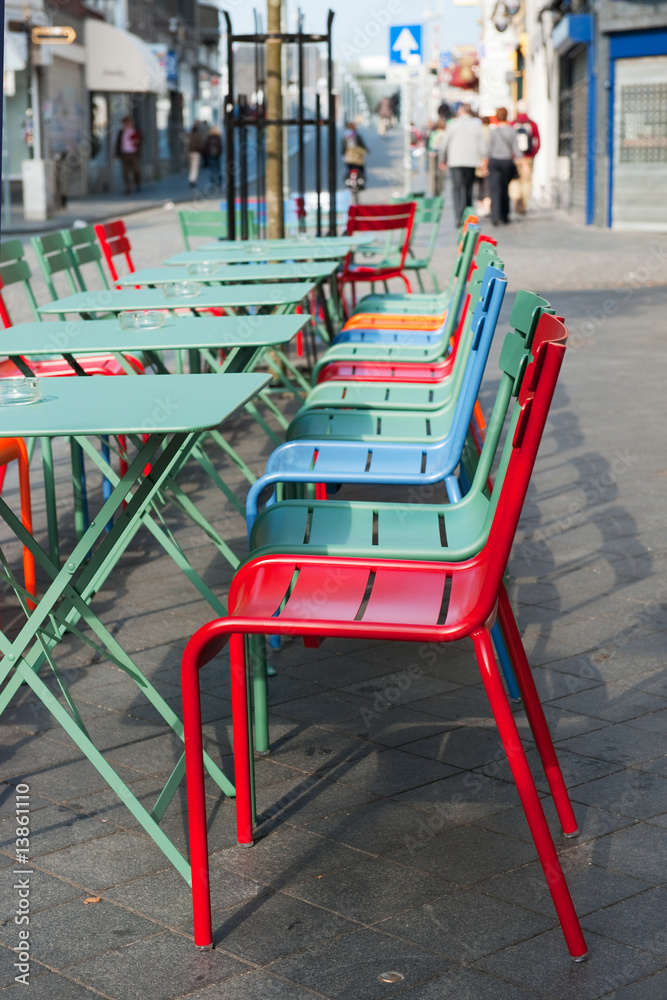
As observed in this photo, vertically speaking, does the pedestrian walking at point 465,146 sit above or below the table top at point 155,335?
above

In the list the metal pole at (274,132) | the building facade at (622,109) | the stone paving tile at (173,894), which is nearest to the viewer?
the stone paving tile at (173,894)

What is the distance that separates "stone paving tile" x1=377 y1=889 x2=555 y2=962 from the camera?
2.34 metres

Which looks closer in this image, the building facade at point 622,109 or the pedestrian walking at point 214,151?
the building facade at point 622,109

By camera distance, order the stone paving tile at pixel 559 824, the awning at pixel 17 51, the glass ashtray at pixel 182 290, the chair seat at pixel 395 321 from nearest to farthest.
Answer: the stone paving tile at pixel 559 824
the glass ashtray at pixel 182 290
the chair seat at pixel 395 321
the awning at pixel 17 51

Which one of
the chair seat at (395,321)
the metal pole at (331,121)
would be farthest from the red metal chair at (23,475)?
the metal pole at (331,121)

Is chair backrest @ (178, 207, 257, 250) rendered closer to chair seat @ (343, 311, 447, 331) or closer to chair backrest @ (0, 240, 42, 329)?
chair seat @ (343, 311, 447, 331)

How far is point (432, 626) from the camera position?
2326 millimetres

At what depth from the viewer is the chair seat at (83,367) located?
16.5ft

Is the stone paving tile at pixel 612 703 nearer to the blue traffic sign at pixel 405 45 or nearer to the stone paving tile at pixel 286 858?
the stone paving tile at pixel 286 858

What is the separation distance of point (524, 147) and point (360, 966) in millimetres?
20231

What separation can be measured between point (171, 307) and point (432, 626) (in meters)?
1.99

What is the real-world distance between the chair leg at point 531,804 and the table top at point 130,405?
0.67m

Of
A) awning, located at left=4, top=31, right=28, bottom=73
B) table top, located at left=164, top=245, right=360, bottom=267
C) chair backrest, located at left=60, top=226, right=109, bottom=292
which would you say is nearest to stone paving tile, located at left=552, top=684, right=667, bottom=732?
table top, located at left=164, top=245, right=360, bottom=267

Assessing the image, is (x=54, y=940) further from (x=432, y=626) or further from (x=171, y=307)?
(x=171, y=307)
